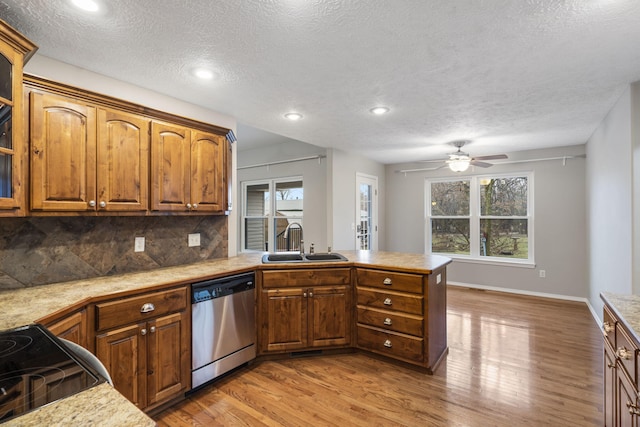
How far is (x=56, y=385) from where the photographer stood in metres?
0.88

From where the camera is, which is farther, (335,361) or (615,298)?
(335,361)

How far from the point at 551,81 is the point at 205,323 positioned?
3.31m

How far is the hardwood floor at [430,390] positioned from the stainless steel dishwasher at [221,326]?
167 mm

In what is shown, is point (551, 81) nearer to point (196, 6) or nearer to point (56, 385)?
point (196, 6)

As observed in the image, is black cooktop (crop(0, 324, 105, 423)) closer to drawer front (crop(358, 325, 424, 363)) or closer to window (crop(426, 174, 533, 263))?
drawer front (crop(358, 325, 424, 363))

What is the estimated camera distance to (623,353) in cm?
136

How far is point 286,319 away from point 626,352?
2270mm

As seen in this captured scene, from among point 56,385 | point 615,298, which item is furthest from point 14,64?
point 615,298

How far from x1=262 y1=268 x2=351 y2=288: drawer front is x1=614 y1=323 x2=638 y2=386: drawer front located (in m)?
1.91

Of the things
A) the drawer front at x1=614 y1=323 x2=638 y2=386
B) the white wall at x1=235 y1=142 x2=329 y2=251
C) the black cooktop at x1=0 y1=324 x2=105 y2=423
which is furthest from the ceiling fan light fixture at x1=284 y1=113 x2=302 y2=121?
the drawer front at x1=614 y1=323 x2=638 y2=386

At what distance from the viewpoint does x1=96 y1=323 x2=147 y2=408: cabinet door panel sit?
184cm

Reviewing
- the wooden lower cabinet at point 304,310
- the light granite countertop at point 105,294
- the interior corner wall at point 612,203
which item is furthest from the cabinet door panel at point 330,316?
the interior corner wall at point 612,203

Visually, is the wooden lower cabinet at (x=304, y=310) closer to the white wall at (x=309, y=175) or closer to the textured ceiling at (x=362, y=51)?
the textured ceiling at (x=362, y=51)

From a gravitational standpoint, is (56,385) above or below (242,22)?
below
